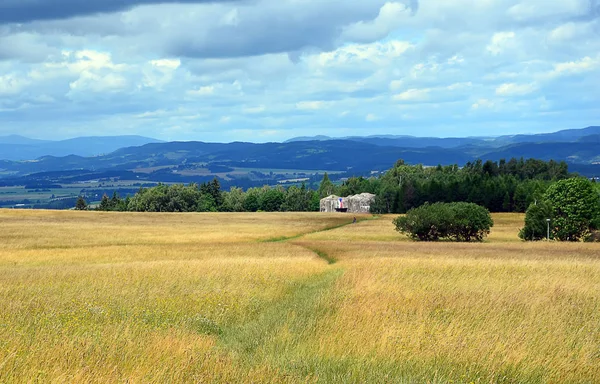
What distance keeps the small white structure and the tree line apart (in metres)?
4.14

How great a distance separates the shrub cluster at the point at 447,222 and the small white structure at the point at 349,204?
110 m

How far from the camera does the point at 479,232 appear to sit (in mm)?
63312

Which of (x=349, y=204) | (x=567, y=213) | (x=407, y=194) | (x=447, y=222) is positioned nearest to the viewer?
(x=567, y=213)

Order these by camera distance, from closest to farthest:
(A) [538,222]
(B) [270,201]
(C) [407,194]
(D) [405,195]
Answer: (A) [538,222] → (C) [407,194] → (D) [405,195] → (B) [270,201]

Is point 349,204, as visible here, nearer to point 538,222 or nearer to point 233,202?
point 233,202

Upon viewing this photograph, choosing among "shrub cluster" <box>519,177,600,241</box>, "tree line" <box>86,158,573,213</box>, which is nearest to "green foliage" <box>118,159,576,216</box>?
"tree line" <box>86,158,573,213</box>

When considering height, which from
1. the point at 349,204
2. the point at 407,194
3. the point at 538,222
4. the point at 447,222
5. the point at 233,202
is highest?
the point at 447,222

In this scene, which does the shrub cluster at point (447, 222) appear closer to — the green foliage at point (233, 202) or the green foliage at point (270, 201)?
the green foliage at point (233, 202)

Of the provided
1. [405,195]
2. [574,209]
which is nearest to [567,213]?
[574,209]

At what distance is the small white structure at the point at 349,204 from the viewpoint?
574 feet

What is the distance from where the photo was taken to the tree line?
454ft

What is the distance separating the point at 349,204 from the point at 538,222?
378 feet

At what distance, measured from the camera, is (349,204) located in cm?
17725

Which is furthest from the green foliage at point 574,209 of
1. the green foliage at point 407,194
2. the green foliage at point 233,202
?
the green foliage at point 233,202
